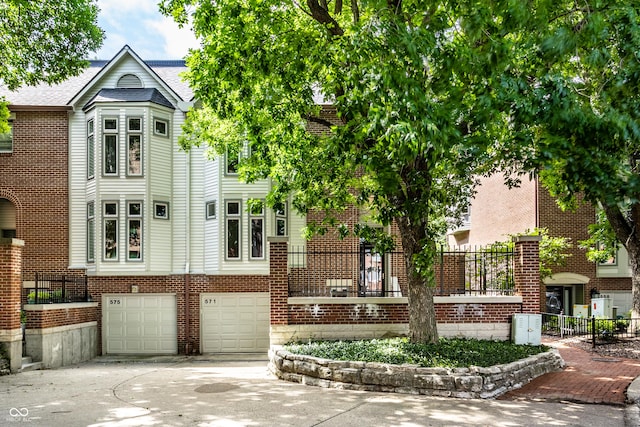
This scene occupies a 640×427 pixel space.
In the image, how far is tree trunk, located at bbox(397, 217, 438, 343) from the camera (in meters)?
12.0

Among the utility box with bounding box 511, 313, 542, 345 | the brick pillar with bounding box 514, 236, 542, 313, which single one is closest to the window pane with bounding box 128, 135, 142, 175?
the brick pillar with bounding box 514, 236, 542, 313

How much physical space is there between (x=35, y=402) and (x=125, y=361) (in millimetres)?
8930

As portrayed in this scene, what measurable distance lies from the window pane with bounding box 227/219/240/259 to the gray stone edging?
9052 mm

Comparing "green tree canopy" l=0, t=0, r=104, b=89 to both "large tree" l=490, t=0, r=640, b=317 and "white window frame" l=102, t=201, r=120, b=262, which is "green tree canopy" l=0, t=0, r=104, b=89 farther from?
"large tree" l=490, t=0, r=640, b=317

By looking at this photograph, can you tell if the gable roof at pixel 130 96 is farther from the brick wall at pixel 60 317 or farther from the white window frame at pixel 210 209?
the brick wall at pixel 60 317

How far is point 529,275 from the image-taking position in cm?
1394

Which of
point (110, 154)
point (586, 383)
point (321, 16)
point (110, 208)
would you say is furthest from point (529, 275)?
point (110, 154)

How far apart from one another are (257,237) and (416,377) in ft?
36.0

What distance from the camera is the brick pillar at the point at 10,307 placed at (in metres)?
13.5

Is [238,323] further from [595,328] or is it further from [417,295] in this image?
[595,328]

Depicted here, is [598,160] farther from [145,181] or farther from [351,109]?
[145,181]

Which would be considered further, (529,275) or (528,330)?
(529,275)

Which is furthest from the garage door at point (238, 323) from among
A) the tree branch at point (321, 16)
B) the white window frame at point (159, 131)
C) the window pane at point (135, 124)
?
the tree branch at point (321, 16)

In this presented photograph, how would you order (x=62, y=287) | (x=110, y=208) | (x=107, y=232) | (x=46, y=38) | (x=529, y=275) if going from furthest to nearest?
1. (x=110, y=208)
2. (x=107, y=232)
3. (x=62, y=287)
4. (x=46, y=38)
5. (x=529, y=275)
